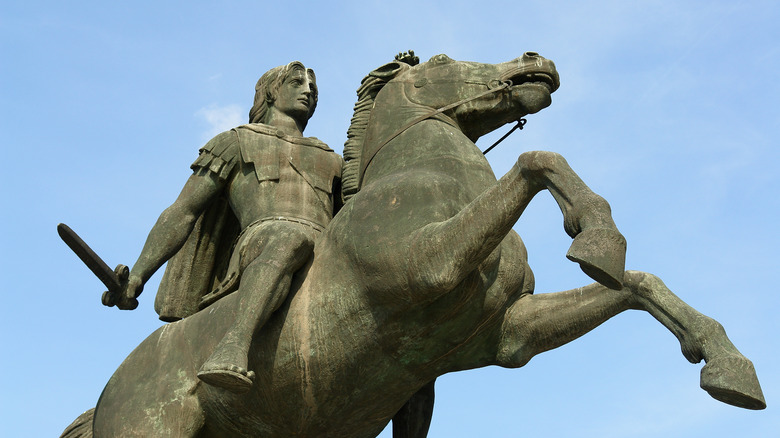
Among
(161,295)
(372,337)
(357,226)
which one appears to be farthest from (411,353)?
(161,295)

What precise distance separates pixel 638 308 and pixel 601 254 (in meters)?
1.19

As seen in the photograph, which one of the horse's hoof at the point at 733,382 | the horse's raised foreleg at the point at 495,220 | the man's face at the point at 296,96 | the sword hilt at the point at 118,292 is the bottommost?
the horse's hoof at the point at 733,382

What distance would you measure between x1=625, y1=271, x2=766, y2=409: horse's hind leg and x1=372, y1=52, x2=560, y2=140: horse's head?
5.06 ft

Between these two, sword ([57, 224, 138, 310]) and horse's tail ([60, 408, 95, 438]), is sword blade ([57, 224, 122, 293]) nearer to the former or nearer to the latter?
sword ([57, 224, 138, 310])

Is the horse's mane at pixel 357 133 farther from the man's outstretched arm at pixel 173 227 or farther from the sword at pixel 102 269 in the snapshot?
the sword at pixel 102 269

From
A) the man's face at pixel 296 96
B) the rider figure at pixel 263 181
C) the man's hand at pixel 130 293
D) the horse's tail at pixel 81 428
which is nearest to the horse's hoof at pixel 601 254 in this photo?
the rider figure at pixel 263 181

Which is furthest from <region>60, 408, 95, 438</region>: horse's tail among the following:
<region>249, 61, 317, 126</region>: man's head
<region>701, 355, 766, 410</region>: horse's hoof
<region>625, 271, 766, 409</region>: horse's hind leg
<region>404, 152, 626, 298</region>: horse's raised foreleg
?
<region>701, 355, 766, 410</region>: horse's hoof

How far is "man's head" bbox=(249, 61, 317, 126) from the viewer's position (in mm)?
9656

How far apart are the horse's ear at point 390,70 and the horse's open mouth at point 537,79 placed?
0.83 m

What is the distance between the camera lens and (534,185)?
7.34 meters

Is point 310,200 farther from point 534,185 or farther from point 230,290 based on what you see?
point 534,185

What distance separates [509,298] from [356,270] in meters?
1.01

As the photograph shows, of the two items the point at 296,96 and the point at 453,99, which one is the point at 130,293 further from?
the point at 453,99

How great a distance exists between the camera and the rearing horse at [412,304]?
24.1ft
